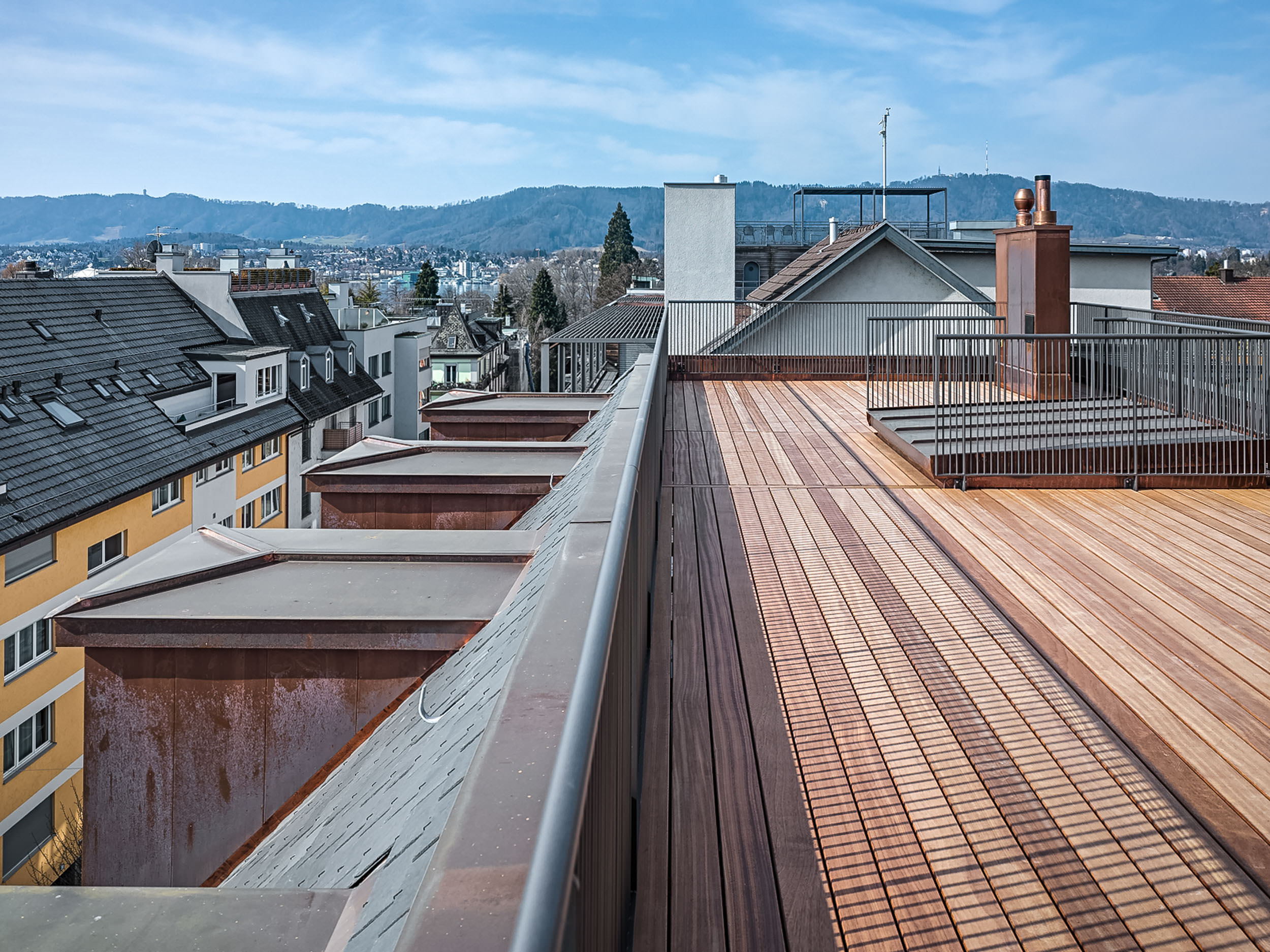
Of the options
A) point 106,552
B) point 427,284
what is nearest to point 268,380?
point 106,552

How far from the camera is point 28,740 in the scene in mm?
21531

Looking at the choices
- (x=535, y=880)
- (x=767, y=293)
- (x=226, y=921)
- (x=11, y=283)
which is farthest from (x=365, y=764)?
(x=11, y=283)

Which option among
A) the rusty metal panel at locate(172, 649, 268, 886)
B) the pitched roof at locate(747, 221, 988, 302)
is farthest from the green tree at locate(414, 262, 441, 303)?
the rusty metal panel at locate(172, 649, 268, 886)

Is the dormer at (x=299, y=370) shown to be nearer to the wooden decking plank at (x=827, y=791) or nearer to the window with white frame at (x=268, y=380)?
the window with white frame at (x=268, y=380)

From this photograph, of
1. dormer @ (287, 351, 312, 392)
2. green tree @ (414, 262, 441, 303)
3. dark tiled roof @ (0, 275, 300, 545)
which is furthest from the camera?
green tree @ (414, 262, 441, 303)

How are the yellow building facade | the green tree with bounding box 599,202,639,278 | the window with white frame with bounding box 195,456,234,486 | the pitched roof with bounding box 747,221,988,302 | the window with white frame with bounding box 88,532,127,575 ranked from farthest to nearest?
the green tree with bounding box 599,202,639,278, the window with white frame with bounding box 195,456,234,486, the window with white frame with bounding box 88,532,127,575, the yellow building facade, the pitched roof with bounding box 747,221,988,302

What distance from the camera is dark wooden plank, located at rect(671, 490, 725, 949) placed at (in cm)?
245

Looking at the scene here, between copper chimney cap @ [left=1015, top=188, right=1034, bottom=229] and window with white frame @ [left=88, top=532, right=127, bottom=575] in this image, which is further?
window with white frame @ [left=88, top=532, right=127, bottom=575]

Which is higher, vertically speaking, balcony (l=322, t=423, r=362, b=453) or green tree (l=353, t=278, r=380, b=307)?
green tree (l=353, t=278, r=380, b=307)

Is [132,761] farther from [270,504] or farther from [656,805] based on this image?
[270,504]

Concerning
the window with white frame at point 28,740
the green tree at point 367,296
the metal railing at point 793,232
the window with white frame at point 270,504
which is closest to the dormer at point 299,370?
the window with white frame at point 270,504

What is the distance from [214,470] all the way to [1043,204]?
94.0 ft

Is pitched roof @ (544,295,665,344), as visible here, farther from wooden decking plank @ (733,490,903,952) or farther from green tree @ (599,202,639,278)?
green tree @ (599,202,639,278)

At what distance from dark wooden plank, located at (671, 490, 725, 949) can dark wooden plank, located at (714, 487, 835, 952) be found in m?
0.17
